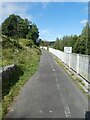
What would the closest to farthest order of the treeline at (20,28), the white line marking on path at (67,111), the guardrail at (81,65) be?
the white line marking on path at (67,111)
the guardrail at (81,65)
the treeline at (20,28)

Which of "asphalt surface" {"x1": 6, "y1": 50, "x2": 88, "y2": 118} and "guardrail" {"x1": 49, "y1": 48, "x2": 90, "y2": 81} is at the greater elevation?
"guardrail" {"x1": 49, "y1": 48, "x2": 90, "y2": 81}

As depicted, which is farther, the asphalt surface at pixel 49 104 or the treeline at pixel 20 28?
the treeline at pixel 20 28

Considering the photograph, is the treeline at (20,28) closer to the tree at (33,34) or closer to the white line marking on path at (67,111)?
the tree at (33,34)

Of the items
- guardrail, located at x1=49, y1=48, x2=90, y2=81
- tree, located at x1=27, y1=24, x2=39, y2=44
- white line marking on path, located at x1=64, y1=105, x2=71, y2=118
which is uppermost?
tree, located at x1=27, y1=24, x2=39, y2=44

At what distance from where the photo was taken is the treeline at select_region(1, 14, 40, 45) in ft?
334

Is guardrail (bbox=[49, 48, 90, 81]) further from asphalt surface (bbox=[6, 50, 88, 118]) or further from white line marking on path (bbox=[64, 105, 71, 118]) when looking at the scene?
white line marking on path (bbox=[64, 105, 71, 118])

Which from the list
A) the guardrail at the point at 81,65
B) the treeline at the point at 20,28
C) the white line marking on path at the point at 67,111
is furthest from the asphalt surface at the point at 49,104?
the treeline at the point at 20,28

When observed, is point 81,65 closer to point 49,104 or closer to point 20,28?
point 49,104

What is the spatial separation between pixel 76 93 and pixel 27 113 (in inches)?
196

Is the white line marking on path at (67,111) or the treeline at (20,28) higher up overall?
the treeline at (20,28)

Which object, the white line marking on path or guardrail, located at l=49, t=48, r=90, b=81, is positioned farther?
guardrail, located at l=49, t=48, r=90, b=81

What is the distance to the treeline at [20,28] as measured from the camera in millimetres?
101938

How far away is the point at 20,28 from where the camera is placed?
11281 centimetres

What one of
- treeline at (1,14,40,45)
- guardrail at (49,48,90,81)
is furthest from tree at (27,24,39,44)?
guardrail at (49,48,90,81)
